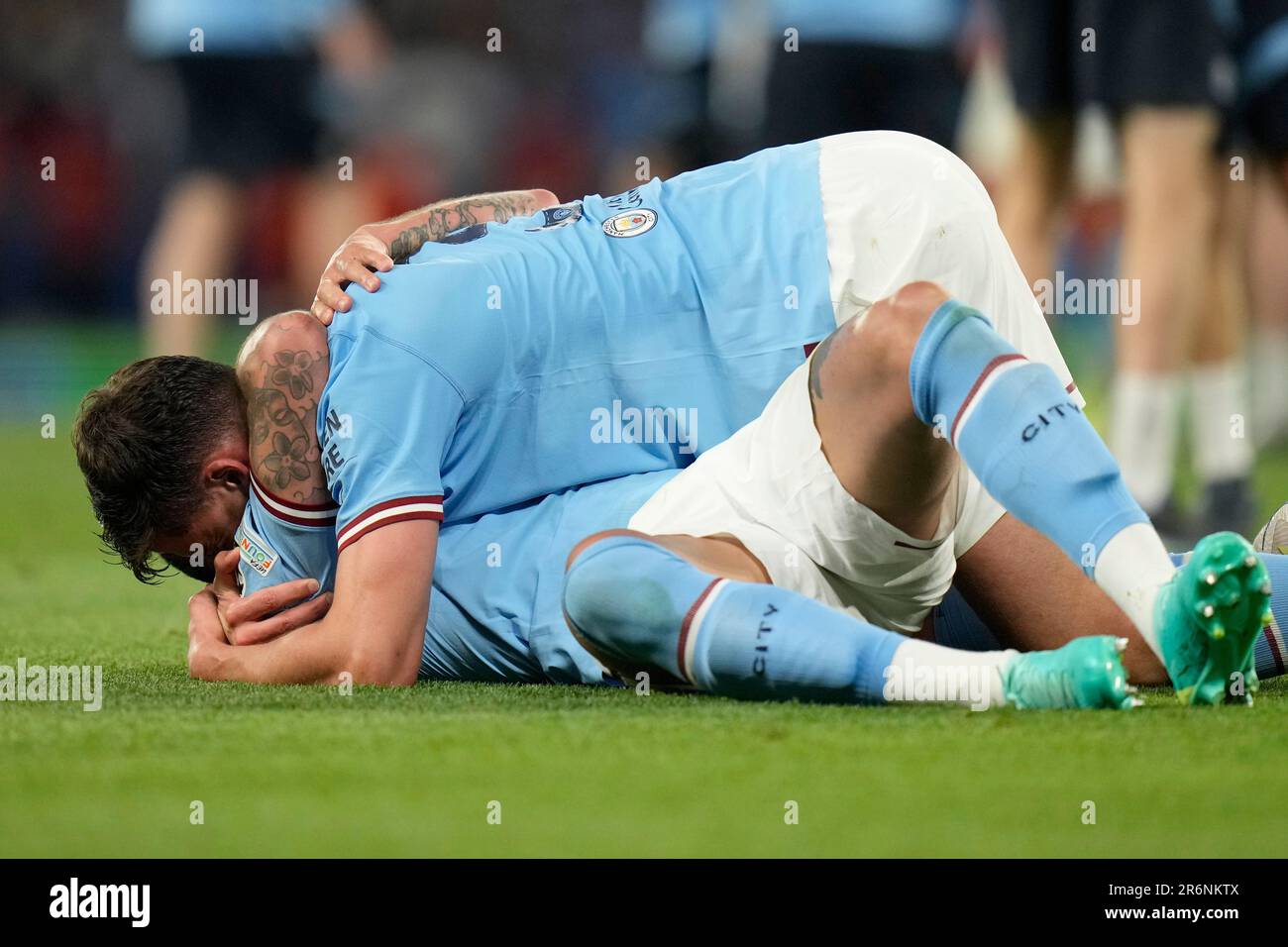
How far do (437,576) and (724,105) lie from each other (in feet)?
23.4

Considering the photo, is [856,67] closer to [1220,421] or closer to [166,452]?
[1220,421]

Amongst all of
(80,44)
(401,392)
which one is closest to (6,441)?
(80,44)

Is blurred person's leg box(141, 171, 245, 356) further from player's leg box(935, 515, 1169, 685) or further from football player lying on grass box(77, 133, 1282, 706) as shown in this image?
player's leg box(935, 515, 1169, 685)

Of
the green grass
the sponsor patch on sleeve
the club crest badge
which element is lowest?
the green grass

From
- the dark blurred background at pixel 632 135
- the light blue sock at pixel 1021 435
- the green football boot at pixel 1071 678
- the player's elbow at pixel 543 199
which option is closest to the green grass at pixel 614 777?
the green football boot at pixel 1071 678

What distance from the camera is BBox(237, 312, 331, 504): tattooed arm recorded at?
313 centimetres

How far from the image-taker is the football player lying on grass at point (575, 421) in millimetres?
2920

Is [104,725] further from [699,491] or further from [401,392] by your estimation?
[699,491]

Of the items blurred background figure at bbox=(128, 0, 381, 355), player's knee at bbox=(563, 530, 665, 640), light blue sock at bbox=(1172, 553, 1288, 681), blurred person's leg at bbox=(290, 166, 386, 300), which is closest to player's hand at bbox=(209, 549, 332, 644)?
player's knee at bbox=(563, 530, 665, 640)

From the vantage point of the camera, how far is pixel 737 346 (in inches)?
131

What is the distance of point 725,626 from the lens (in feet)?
8.80

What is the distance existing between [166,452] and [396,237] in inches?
24.1

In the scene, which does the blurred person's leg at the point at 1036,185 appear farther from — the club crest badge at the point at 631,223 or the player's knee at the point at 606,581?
the player's knee at the point at 606,581

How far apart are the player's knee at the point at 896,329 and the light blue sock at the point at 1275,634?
0.68 m
